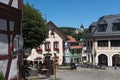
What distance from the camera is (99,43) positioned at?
63469 mm

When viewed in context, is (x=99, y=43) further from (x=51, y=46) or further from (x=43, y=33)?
(x=43, y=33)

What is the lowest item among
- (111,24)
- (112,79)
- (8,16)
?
(112,79)

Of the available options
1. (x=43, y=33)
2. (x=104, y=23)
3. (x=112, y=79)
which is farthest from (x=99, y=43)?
(x=112, y=79)

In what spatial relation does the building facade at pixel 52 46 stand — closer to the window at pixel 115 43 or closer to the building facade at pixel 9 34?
the window at pixel 115 43

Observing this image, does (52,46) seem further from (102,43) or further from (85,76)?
(85,76)

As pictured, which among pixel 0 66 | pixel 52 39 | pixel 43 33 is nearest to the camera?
pixel 0 66

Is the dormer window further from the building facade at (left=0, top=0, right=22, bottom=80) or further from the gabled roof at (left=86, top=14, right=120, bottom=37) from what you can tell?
the building facade at (left=0, top=0, right=22, bottom=80)

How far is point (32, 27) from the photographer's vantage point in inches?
1736

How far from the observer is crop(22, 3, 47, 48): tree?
143 ft

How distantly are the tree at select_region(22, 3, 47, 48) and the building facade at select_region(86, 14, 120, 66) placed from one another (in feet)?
64.9

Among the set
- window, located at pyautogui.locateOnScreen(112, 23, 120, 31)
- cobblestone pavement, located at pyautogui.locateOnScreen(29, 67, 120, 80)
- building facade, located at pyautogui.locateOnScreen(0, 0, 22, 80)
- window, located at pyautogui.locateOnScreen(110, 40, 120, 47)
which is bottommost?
cobblestone pavement, located at pyautogui.locateOnScreen(29, 67, 120, 80)

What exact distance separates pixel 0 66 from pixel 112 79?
808 inches

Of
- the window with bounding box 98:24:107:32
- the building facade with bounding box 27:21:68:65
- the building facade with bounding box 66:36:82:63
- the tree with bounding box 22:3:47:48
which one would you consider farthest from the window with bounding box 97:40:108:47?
the building facade with bounding box 66:36:82:63

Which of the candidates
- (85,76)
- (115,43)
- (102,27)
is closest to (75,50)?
(102,27)
